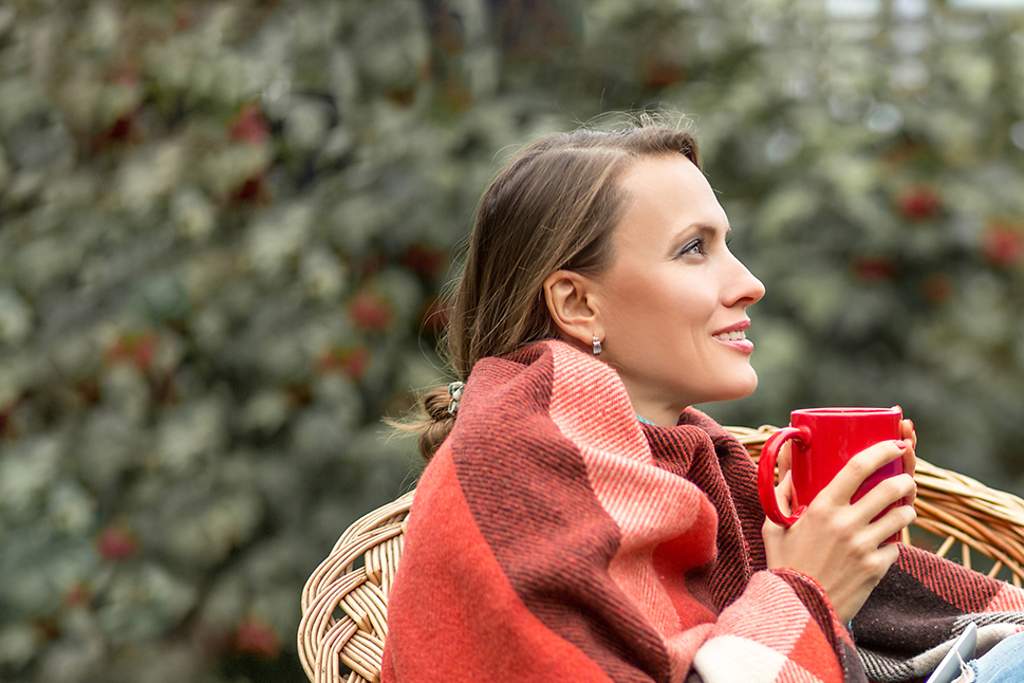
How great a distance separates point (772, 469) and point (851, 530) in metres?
0.11

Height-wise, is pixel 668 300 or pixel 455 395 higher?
pixel 668 300

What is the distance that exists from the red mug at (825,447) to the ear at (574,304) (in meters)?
0.26

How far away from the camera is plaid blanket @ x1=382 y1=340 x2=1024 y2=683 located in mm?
1204

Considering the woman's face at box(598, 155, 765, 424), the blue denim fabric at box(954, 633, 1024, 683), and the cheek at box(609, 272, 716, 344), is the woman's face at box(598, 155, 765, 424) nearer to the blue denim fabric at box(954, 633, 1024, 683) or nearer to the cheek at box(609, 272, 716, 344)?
the cheek at box(609, 272, 716, 344)

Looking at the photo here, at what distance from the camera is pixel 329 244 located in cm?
253

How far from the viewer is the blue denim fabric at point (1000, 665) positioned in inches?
54.8

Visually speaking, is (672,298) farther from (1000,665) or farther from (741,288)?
(1000,665)

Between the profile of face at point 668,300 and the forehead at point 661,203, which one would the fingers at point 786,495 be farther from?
the forehead at point 661,203

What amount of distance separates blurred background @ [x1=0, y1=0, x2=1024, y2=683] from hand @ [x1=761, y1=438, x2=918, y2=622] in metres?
0.96

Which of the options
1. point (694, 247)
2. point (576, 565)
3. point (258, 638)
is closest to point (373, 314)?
point (258, 638)

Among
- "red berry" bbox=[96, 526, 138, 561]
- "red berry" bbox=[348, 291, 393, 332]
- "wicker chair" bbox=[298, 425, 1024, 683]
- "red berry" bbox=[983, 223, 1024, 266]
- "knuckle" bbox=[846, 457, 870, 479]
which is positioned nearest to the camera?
"knuckle" bbox=[846, 457, 870, 479]

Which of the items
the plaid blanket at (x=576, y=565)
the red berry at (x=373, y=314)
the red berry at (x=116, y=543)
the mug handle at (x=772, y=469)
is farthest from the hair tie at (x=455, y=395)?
the red berry at (x=116, y=543)

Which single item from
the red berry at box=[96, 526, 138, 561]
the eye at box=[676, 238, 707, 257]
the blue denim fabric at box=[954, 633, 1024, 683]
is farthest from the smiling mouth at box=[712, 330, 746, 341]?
the red berry at box=[96, 526, 138, 561]

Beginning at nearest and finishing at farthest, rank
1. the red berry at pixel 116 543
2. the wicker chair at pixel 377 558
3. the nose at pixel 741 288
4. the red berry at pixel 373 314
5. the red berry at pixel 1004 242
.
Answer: the nose at pixel 741 288 < the wicker chair at pixel 377 558 < the red berry at pixel 1004 242 < the red berry at pixel 373 314 < the red berry at pixel 116 543
